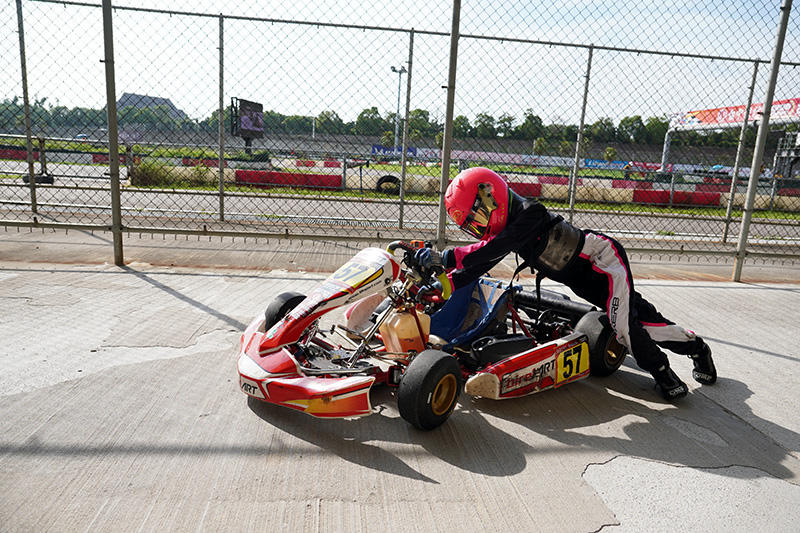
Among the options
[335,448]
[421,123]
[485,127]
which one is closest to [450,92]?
[421,123]

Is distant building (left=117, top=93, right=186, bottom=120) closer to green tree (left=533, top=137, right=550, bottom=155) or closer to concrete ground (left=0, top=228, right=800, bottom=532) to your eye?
concrete ground (left=0, top=228, right=800, bottom=532)

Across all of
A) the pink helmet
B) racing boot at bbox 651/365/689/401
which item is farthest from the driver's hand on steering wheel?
racing boot at bbox 651/365/689/401

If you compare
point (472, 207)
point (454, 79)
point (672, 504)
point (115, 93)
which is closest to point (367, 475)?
point (672, 504)

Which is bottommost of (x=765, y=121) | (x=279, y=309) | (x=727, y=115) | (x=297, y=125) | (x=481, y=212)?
(x=279, y=309)

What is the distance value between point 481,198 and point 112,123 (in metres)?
3.53

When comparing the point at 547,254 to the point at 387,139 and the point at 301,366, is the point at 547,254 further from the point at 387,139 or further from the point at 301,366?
the point at 387,139

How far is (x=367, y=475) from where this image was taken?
221 centimetres

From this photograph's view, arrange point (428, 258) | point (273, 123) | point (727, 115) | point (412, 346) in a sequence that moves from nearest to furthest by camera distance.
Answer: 1. point (428, 258)
2. point (412, 346)
3. point (273, 123)
4. point (727, 115)

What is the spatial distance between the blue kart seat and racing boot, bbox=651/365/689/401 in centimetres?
87

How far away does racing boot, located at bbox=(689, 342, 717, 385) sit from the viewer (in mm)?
3309

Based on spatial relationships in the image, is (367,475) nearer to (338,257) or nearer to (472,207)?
(472,207)

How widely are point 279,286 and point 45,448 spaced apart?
8.83 ft

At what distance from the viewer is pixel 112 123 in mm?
4879

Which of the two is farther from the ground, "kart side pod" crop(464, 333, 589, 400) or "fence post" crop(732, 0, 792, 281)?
"fence post" crop(732, 0, 792, 281)
